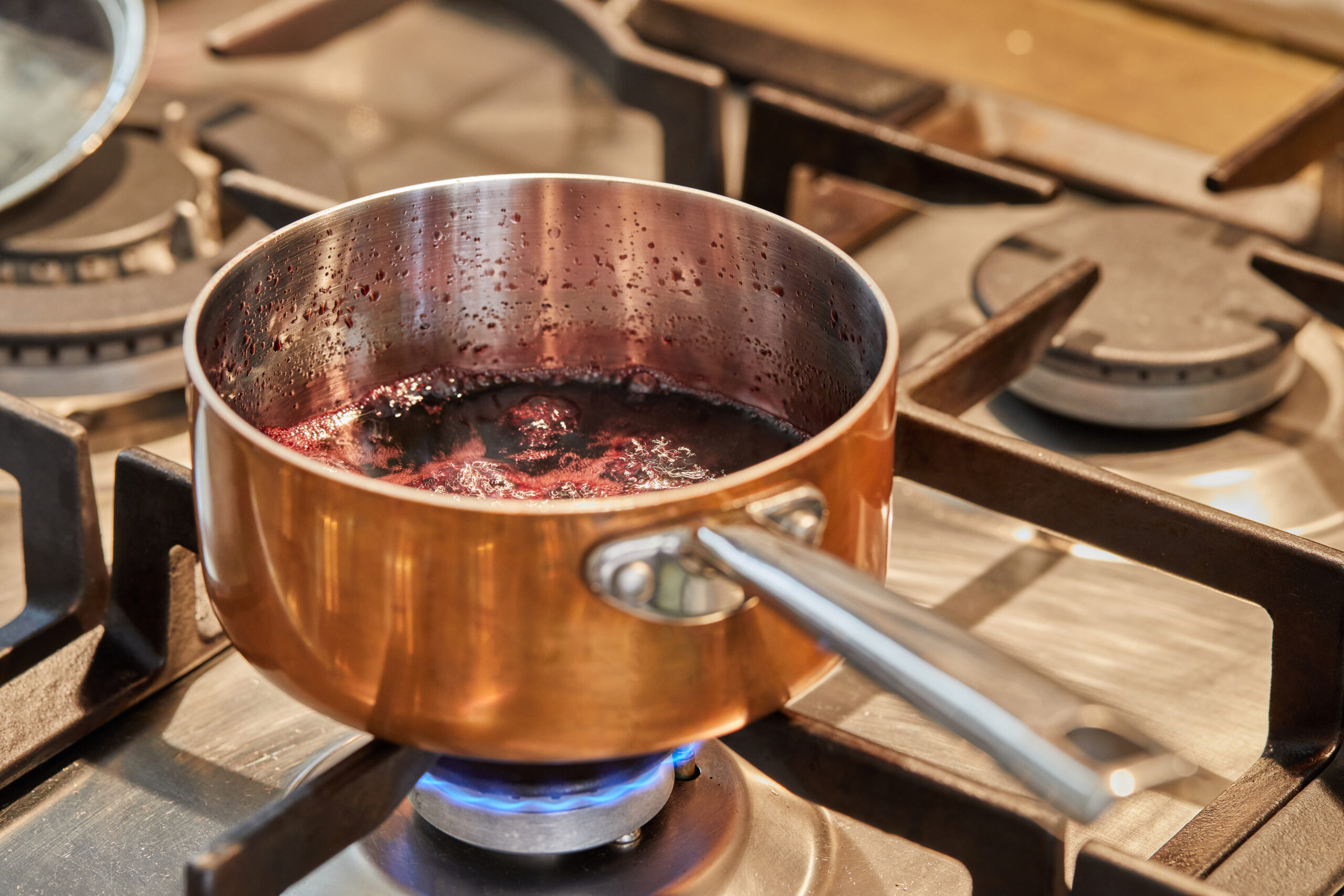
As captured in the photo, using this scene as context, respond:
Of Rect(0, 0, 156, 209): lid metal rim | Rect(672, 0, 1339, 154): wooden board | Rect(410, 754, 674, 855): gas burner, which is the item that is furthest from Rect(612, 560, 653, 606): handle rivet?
Rect(672, 0, 1339, 154): wooden board

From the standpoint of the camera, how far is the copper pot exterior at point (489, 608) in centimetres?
29

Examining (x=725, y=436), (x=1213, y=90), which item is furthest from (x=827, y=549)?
(x=1213, y=90)

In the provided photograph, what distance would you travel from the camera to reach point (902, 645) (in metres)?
0.27

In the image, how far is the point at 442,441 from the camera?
18.0 inches

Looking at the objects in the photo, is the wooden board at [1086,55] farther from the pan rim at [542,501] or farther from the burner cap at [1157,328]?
the pan rim at [542,501]

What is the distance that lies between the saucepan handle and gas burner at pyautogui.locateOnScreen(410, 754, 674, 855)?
104 mm

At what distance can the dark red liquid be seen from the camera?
1.44ft

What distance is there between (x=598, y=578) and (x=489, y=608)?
0.03 meters

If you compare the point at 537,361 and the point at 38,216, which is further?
Answer: the point at 38,216

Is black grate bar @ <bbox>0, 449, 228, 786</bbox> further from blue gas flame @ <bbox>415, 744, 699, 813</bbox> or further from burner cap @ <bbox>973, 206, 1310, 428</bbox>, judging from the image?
burner cap @ <bbox>973, 206, 1310, 428</bbox>

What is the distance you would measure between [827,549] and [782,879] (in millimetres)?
131

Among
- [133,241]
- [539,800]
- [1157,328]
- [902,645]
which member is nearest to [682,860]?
[539,800]

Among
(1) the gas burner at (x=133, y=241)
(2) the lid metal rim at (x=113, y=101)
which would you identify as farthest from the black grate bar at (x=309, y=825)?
(2) the lid metal rim at (x=113, y=101)

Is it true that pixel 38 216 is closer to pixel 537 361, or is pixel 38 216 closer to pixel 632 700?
pixel 537 361
